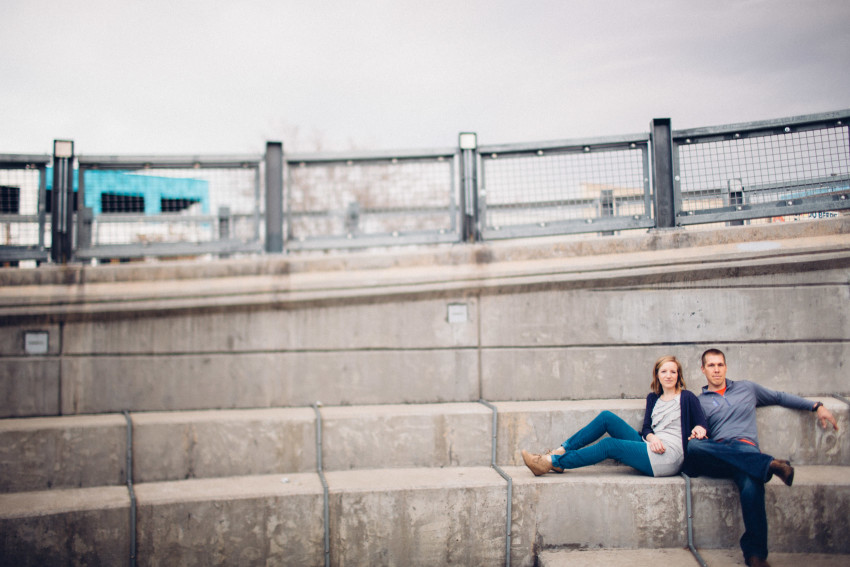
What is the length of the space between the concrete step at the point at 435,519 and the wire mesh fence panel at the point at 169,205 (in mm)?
2527

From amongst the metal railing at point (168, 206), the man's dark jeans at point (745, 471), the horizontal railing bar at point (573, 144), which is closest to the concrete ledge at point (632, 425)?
the man's dark jeans at point (745, 471)

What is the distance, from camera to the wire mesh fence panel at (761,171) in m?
6.11

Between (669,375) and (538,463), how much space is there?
4.58 feet

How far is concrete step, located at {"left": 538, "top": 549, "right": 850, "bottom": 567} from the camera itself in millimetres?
4656

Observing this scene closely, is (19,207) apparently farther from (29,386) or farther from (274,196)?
(274,196)

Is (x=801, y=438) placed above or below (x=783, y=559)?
above

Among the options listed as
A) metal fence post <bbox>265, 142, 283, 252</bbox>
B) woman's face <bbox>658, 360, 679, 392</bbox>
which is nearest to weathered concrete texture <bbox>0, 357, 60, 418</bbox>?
metal fence post <bbox>265, 142, 283, 252</bbox>

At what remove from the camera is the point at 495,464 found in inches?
218

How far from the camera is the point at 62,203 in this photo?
6070 mm

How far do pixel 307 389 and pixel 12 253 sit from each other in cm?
329

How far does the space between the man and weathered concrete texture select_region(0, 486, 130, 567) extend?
4.82 metres

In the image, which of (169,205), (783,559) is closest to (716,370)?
(783,559)

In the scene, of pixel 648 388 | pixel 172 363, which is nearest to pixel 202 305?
pixel 172 363

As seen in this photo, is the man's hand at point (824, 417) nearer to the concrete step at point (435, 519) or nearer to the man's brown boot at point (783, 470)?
the concrete step at point (435, 519)
